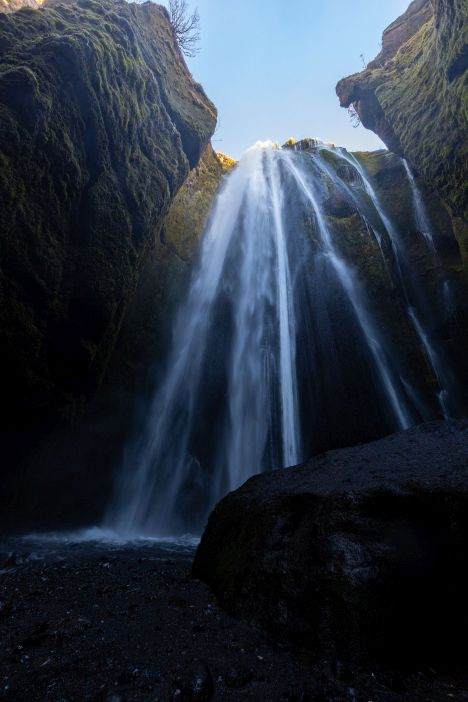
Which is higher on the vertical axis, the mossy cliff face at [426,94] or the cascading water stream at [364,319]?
the mossy cliff face at [426,94]

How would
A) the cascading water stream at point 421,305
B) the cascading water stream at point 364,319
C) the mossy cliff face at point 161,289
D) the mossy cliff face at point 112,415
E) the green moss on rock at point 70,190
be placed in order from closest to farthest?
1. the green moss on rock at point 70,190
2. the mossy cliff face at point 112,415
3. the mossy cliff face at point 161,289
4. the cascading water stream at point 364,319
5. the cascading water stream at point 421,305

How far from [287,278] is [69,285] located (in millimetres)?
7718

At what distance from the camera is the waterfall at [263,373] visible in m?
9.45

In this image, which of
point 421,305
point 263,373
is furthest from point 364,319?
point 263,373

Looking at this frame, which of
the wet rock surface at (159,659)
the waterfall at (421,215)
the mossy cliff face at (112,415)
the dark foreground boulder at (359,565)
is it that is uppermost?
the waterfall at (421,215)

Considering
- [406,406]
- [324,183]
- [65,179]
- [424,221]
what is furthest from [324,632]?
[324,183]

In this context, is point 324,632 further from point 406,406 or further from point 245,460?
point 406,406

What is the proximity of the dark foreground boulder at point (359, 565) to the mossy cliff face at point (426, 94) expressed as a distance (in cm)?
1011

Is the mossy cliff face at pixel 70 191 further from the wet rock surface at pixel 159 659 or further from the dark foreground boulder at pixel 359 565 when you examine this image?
the dark foreground boulder at pixel 359 565

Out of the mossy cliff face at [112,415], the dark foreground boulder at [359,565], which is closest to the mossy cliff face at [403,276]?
the mossy cliff face at [112,415]

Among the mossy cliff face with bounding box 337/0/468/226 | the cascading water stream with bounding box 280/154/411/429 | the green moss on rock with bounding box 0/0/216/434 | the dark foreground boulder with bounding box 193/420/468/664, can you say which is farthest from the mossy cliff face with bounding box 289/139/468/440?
the dark foreground boulder with bounding box 193/420/468/664

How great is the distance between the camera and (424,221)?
13.9 metres

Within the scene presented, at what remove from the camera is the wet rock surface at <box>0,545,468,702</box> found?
205 cm

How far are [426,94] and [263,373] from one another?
10.5 metres
